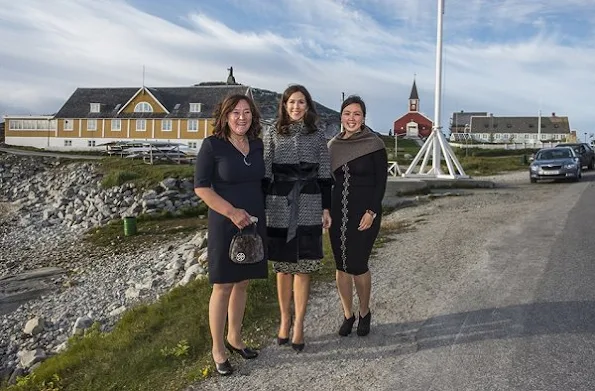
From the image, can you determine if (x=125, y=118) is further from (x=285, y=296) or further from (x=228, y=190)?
(x=228, y=190)

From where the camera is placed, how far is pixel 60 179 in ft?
104

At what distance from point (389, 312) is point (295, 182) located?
2052 mm

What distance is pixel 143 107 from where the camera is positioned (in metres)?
50.7

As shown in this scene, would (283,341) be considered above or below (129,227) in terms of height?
above

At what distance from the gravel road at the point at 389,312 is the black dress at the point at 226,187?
2.73 ft

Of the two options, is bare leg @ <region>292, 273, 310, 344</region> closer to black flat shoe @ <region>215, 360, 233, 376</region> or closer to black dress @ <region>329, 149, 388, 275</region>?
black dress @ <region>329, 149, 388, 275</region>

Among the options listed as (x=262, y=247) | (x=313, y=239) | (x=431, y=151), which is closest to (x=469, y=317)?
(x=313, y=239)

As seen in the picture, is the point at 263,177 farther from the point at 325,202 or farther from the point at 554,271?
the point at 554,271

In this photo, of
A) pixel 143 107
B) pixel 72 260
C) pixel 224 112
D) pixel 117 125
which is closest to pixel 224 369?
pixel 224 112

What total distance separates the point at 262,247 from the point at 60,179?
30.2 m

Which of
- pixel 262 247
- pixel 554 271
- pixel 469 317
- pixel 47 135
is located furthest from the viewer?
pixel 47 135

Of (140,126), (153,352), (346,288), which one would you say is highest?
(140,126)

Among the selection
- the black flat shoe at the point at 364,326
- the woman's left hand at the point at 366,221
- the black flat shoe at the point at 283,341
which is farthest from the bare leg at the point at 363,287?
the black flat shoe at the point at 283,341

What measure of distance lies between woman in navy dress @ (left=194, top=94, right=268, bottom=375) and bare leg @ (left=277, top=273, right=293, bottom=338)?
1.35 feet
